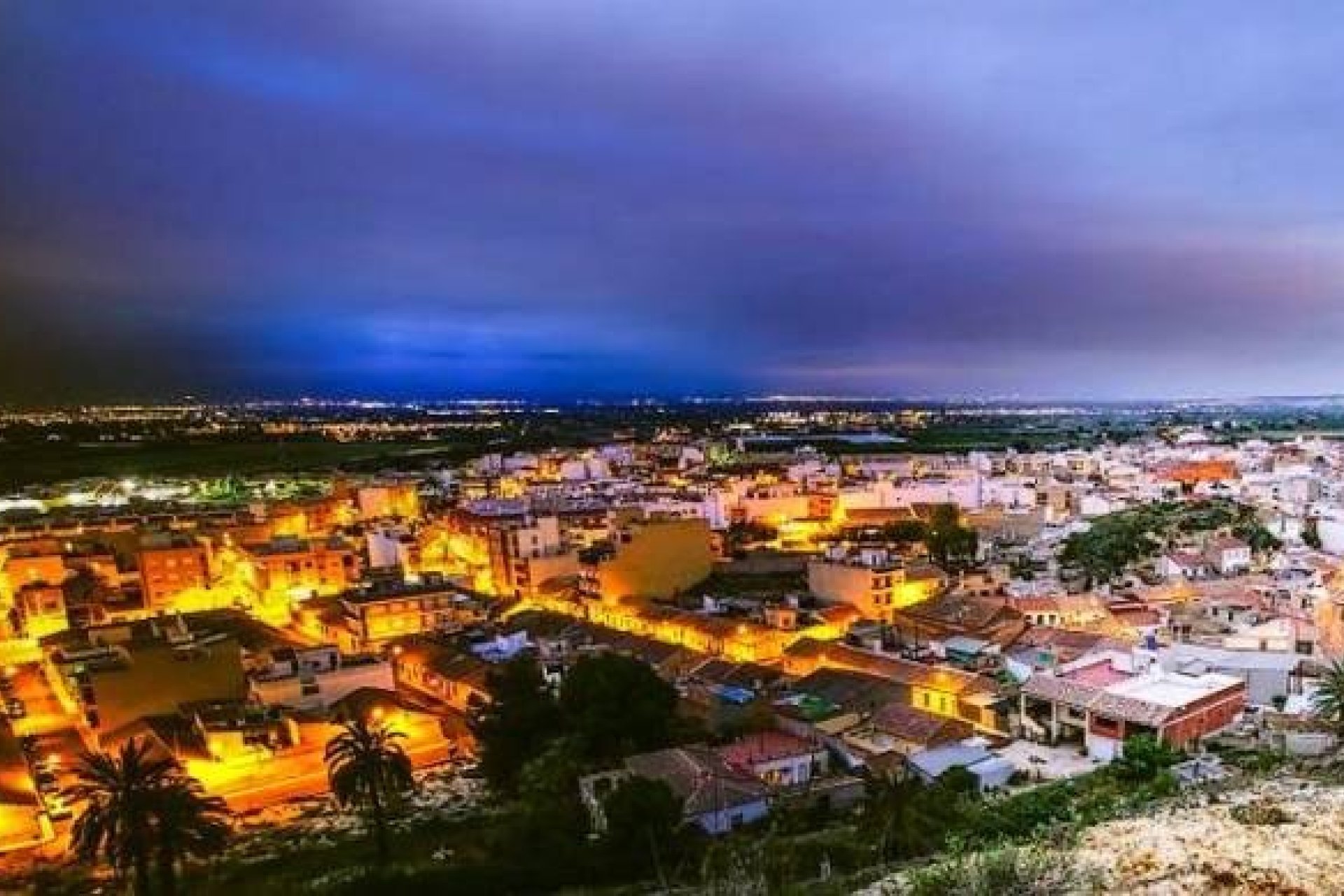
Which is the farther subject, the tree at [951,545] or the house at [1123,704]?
the tree at [951,545]

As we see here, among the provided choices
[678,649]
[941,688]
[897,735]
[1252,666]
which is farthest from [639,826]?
[1252,666]

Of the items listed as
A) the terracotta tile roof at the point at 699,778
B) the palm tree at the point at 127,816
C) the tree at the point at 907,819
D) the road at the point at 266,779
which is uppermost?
the palm tree at the point at 127,816

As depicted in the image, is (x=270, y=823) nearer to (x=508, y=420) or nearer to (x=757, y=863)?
(x=757, y=863)

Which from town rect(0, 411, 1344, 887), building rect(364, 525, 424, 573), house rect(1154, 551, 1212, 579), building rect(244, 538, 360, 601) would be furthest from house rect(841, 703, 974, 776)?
building rect(364, 525, 424, 573)

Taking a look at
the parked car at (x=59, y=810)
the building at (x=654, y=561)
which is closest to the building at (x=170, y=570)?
the building at (x=654, y=561)

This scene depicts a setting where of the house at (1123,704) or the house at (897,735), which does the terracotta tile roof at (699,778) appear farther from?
the house at (1123,704)
